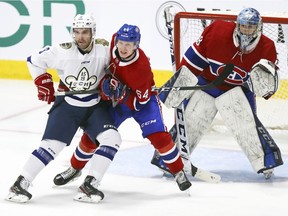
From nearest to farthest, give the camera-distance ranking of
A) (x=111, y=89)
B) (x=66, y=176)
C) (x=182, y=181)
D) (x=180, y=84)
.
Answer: (x=111, y=89) → (x=182, y=181) → (x=66, y=176) → (x=180, y=84)

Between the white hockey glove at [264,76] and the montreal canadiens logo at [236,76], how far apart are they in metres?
0.16

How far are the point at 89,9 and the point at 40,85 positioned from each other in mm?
2969

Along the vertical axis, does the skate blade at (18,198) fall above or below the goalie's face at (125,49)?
below

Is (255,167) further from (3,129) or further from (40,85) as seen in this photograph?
(3,129)

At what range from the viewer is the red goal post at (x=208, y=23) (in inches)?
195

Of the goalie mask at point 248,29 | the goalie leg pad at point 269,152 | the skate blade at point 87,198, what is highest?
the goalie mask at point 248,29

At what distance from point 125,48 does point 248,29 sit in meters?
0.66

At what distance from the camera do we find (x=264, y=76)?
418cm

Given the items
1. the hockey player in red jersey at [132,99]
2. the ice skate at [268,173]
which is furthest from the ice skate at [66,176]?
the ice skate at [268,173]

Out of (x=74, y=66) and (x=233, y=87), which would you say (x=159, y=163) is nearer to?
(x=233, y=87)

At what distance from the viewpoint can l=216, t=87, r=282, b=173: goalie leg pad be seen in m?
4.38

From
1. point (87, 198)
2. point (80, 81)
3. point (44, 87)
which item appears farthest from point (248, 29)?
point (87, 198)

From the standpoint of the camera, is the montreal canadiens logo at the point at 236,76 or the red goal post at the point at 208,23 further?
the red goal post at the point at 208,23

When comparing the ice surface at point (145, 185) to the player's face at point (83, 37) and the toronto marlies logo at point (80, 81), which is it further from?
the player's face at point (83, 37)
